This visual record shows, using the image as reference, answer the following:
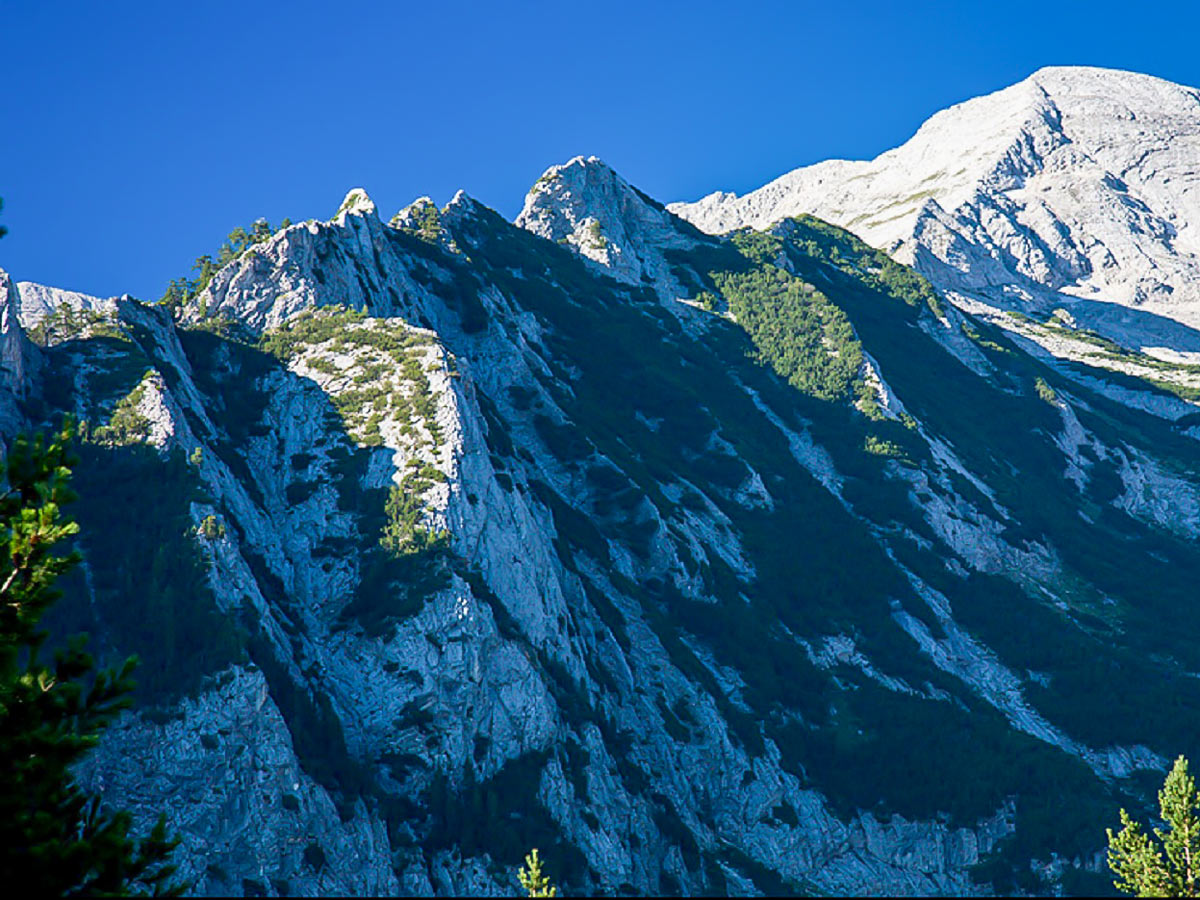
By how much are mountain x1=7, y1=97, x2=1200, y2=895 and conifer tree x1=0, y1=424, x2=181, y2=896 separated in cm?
3702

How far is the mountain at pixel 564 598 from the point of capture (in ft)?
181

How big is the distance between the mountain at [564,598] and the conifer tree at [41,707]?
3702cm

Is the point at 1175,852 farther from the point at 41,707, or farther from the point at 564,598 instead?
the point at 564,598

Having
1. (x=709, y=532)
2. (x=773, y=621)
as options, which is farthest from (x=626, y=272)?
(x=773, y=621)

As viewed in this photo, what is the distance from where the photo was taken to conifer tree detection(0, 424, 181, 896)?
13234mm

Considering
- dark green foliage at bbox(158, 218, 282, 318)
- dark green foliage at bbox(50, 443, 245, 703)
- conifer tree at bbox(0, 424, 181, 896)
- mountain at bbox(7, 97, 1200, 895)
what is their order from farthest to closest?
1. dark green foliage at bbox(158, 218, 282, 318)
2. mountain at bbox(7, 97, 1200, 895)
3. dark green foliage at bbox(50, 443, 245, 703)
4. conifer tree at bbox(0, 424, 181, 896)

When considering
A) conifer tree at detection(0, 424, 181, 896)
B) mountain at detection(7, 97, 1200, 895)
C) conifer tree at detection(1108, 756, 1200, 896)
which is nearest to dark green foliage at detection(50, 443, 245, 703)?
mountain at detection(7, 97, 1200, 895)

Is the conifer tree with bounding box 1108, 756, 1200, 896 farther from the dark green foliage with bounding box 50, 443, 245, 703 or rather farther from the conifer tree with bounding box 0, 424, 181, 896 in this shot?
the dark green foliage with bounding box 50, 443, 245, 703

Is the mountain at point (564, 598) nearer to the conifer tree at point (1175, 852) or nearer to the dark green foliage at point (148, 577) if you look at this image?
the dark green foliage at point (148, 577)

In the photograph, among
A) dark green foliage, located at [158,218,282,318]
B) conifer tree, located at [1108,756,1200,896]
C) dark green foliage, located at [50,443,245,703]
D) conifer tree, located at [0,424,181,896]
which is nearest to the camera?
conifer tree, located at [0,424,181,896]

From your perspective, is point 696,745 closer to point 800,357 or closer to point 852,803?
point 852,803

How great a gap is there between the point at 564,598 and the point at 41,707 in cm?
6316

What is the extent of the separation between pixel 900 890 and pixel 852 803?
22.6 feet

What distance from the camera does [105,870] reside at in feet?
46.3
